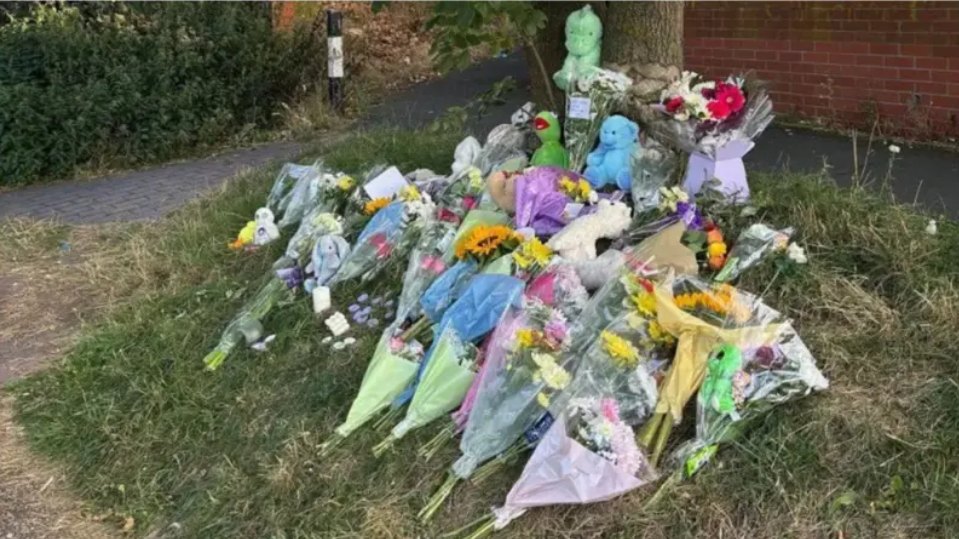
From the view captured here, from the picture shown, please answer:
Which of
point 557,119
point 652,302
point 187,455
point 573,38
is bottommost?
point 187,455

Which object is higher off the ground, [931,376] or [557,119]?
[557,119]

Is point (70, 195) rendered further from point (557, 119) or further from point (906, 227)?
point (906, 227)

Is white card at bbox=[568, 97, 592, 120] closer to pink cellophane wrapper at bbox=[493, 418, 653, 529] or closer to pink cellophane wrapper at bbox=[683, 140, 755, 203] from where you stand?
pink cellophane wrapper at bbox=[683, 140, 755, 203]

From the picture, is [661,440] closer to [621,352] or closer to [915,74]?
[621,352]

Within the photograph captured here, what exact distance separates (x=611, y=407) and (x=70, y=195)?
5.71 m

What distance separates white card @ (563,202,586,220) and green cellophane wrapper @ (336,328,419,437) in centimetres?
99

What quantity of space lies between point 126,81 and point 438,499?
239 inches

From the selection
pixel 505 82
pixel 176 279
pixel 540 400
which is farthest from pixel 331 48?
pixel 540 400

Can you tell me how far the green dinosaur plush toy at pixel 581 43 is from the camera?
4391 millimetres

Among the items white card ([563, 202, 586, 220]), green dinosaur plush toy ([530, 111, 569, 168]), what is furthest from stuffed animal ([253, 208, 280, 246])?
white card ([563, 202, 586, 220])

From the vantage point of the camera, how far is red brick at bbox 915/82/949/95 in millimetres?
6383

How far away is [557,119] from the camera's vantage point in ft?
15.0

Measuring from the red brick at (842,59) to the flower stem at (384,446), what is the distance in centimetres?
547

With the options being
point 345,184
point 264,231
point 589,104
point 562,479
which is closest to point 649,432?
point 562,479
